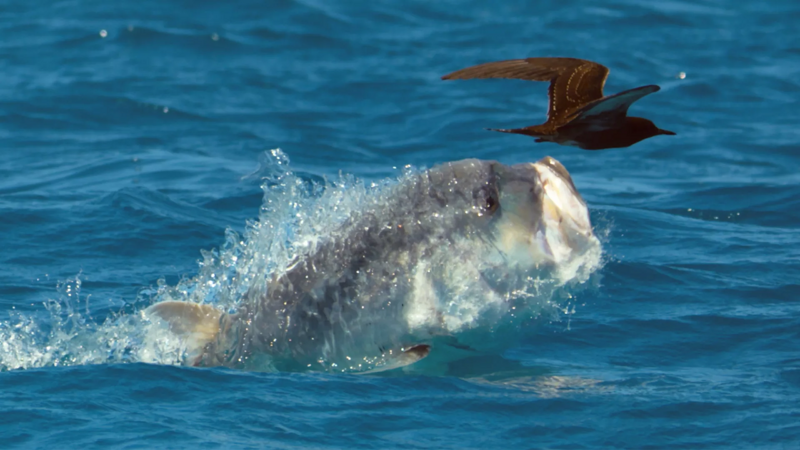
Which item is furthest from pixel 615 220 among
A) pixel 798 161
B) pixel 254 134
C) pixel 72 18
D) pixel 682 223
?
pixel 72 18

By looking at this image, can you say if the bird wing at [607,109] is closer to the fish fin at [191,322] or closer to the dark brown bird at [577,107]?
the dark brown bird at [577,107]

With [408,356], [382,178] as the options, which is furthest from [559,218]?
[382,178]

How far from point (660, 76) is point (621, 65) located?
739 mm

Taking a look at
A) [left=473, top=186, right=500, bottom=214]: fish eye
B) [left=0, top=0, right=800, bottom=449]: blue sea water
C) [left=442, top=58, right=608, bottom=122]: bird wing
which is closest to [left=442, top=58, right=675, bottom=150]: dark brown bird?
[left=442, top=58, right=608, bottom=122]: bird wing

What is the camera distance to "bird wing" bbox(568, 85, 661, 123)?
648 centimetres

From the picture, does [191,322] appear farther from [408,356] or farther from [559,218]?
[559,218]

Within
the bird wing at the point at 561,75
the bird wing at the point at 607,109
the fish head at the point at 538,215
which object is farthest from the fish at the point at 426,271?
the bird wing at the point at 561,75

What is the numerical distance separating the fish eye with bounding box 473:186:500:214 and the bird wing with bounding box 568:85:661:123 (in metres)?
0.68

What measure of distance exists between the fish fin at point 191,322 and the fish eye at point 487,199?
194cm

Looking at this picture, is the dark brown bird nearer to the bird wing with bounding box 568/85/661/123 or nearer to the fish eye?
the bird wing with bounding box 568/85/661/123

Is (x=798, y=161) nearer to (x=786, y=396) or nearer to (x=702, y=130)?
(x=702, y=130)

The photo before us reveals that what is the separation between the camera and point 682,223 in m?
12.3

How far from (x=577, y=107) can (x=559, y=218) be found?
0.79 meters

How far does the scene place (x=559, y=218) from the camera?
21.7ft
